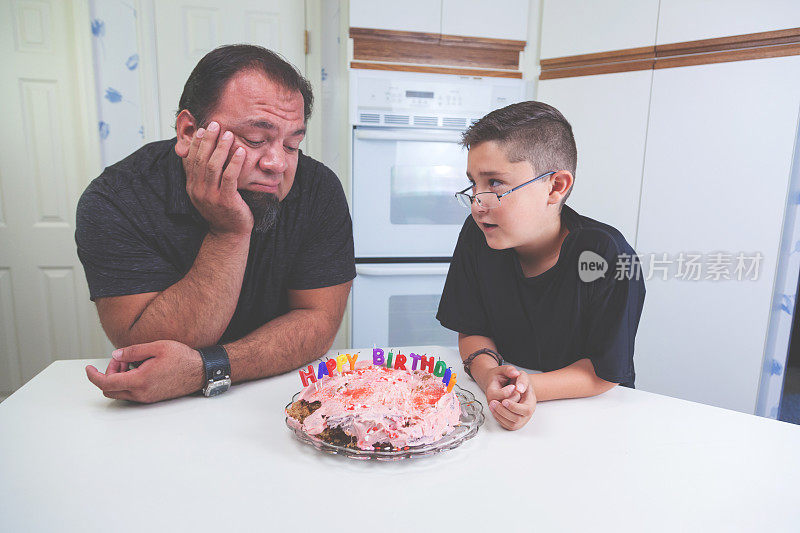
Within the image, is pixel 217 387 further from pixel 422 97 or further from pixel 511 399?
pixel 422 97

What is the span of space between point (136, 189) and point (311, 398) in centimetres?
69

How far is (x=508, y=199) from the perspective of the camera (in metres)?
1.06

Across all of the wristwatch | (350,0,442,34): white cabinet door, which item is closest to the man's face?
the wristwatch

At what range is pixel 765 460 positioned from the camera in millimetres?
732

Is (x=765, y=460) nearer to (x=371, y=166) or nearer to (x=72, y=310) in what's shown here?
(x=371, y=166)

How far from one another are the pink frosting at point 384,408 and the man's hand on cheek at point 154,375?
0.23 m

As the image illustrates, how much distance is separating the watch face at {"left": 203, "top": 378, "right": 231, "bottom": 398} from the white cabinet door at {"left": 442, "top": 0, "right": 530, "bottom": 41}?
194 centimetres

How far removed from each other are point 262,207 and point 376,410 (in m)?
0.59

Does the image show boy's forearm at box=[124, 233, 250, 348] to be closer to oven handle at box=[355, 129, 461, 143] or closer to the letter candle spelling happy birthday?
the letter candle spelling happy birthday

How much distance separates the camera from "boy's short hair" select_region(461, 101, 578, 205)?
107 centimetres

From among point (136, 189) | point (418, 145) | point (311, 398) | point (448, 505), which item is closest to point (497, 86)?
point (418, 145)

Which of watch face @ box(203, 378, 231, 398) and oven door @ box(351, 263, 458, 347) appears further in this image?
oven door @ box(351, 263, 458, 347)

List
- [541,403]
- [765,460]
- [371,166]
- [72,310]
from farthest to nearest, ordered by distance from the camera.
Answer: [72,310] < [371,166] < [541,403] < [765,460]

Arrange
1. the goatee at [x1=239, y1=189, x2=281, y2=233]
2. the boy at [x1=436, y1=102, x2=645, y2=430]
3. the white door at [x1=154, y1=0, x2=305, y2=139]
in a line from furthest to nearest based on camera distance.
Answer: the white door at [x1=154, y1=0, x2=305, y2=139]
the goatee at [x1=239, y1=189, x2=281, y2=233]
the boy at [x1=436, y1=102, x2=645, y2=430]
